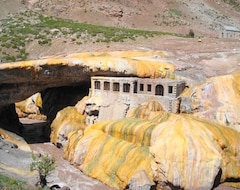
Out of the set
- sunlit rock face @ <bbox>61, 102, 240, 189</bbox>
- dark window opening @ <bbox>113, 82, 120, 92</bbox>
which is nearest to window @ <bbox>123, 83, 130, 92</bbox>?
dark window opening @ <bbox>113, 82, 120, 92</bbox>

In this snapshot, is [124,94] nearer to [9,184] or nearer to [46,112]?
[46,112]

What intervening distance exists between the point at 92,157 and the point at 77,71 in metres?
11.1

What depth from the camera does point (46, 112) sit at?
54031 mm

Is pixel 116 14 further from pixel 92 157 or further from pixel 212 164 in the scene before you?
pixel 212 164

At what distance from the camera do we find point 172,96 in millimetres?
42219

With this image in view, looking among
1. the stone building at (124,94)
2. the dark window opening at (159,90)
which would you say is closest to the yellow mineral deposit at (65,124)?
the stone building at (124,94)

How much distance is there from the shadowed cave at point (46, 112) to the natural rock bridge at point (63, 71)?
2462mm

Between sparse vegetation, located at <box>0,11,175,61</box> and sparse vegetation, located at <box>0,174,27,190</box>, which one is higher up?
sparse vegetation, located at <box>0,11,175,61</box>

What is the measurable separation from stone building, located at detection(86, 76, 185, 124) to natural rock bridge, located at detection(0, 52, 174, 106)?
132 centimetres

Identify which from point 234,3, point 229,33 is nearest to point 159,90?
point 229,33

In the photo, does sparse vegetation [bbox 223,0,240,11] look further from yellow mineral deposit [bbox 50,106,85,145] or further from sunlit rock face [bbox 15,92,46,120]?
yellow mineral deposit [bbox 50,106,85,145]

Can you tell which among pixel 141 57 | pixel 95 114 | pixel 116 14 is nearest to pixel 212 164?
pixel 95 114

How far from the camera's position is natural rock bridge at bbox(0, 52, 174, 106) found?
142ft

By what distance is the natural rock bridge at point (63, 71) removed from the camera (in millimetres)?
43219
